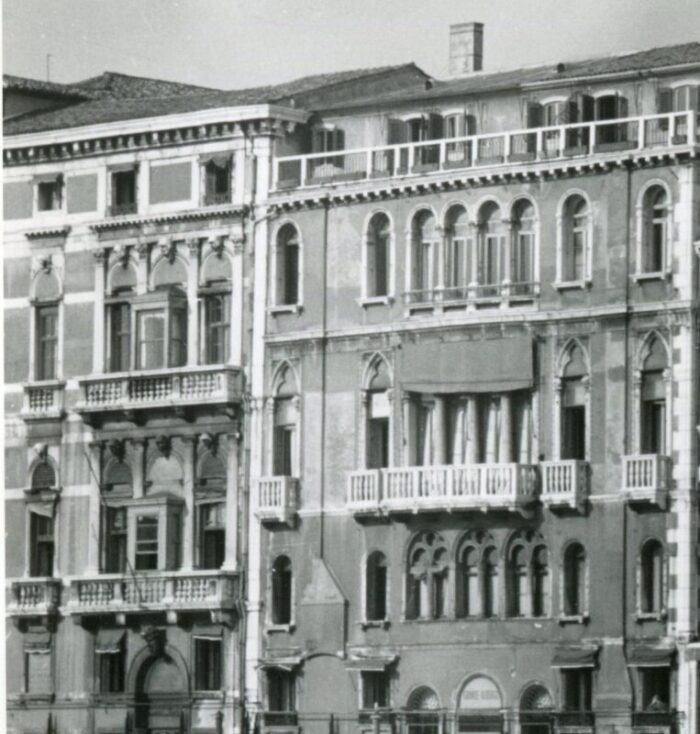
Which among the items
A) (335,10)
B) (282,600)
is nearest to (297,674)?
(282,600)

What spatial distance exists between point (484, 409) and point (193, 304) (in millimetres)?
2100

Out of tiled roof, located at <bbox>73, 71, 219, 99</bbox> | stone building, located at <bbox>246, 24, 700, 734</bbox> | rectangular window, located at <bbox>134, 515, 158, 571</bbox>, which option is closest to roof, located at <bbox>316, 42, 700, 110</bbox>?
stone building, located at <bbox>246, 24, 700, 734</bbox>

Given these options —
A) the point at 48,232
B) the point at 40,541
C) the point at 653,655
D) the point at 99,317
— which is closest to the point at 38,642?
the point at 40,541

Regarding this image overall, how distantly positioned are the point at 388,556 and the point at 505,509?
0.78 meters

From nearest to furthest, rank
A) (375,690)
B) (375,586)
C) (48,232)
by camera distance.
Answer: (375,690), (375,586), (48,232)

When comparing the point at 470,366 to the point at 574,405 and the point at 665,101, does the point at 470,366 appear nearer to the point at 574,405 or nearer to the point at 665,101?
the point at 574,405

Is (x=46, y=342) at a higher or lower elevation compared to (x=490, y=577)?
higher

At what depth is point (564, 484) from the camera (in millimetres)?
16891

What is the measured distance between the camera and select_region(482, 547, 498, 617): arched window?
17.2 m

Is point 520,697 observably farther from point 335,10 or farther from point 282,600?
point 335,10

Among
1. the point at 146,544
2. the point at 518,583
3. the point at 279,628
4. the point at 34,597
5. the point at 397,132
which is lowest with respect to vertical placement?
the point at 279,628

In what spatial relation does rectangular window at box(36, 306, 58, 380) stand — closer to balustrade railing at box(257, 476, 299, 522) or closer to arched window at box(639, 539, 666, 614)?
balustrade railing at box(257, 476, 299, 522)

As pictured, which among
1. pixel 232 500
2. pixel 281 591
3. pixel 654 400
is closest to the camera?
pixel 654 400

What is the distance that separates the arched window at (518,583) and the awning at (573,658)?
1.18ft
